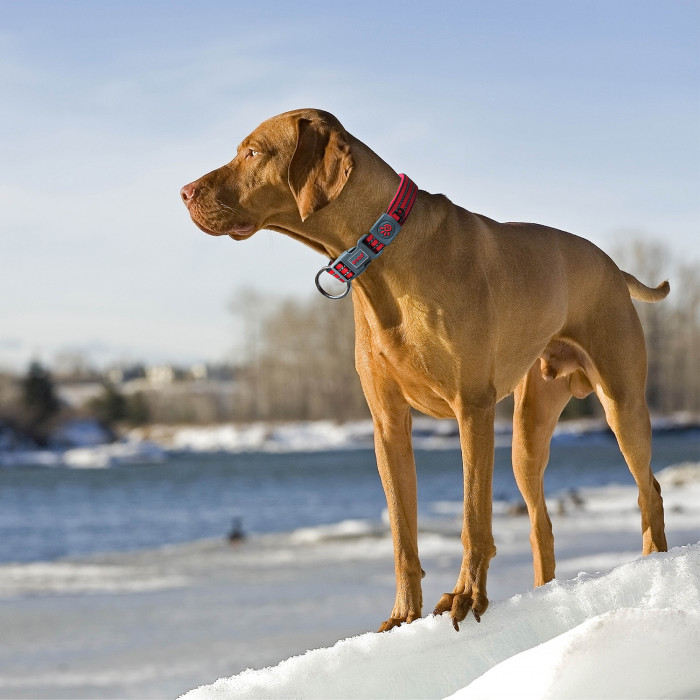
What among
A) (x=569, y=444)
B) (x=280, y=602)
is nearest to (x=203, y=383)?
(x=569, y=444)

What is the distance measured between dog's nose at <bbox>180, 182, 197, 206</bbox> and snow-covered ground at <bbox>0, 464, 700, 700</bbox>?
5.26ft

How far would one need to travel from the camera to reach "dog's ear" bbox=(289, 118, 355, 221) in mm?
3412

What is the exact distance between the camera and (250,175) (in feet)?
11.5

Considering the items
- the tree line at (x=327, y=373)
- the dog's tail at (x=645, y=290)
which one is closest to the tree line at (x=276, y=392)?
the tree line at (x=327, y=373)

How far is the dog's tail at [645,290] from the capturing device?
480cm

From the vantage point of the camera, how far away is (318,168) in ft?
11.3

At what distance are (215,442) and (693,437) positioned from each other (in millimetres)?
43198

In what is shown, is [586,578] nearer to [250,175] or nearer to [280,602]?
[250,175]

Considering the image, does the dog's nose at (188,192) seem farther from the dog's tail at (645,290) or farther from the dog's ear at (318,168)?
the dog's tail at (645,290)

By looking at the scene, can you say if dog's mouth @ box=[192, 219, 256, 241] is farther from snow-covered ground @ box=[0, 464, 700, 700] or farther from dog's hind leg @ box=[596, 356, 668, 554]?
dog's hind leg @ box=[596, 356, 668, 554]

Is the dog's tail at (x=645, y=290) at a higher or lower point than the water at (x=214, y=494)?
higher

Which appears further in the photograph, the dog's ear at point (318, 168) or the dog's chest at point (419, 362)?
the dog's chest at point (419, 362)

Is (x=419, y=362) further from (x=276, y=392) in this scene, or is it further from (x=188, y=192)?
(x=276, y=392)

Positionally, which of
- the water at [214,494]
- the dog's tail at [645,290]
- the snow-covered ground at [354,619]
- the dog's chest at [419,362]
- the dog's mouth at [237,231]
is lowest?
the water at [214,494]
